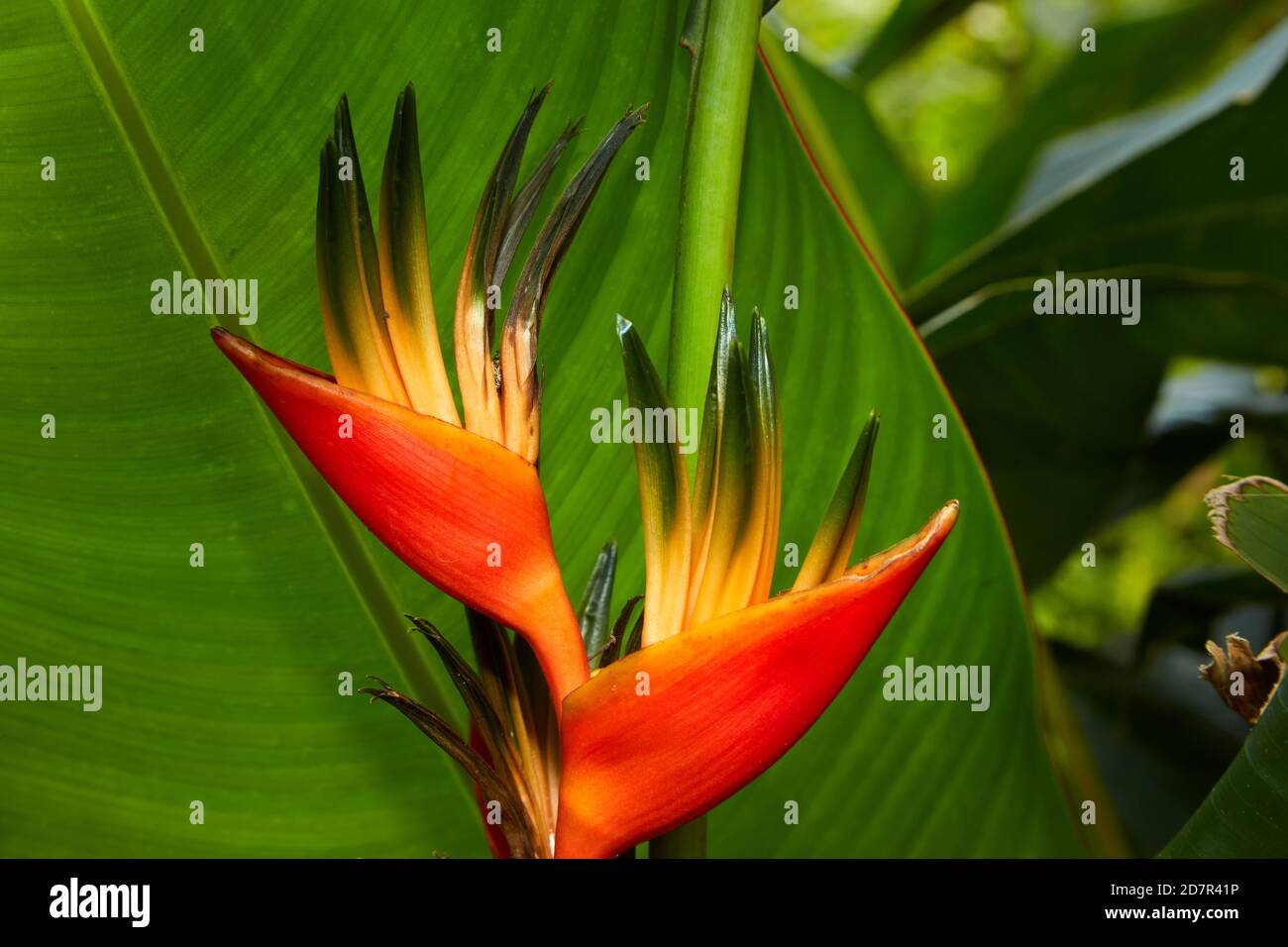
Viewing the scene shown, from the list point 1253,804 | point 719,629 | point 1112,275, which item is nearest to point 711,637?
point 719,629

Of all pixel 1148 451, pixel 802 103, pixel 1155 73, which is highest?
pixel 1155 73

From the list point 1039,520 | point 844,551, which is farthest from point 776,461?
point 1039,520

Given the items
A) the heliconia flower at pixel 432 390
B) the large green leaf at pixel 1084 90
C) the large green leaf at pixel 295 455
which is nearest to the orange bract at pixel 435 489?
the heliconia flower at pixel 432 390

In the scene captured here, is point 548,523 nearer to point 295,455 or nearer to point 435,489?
point 435,489

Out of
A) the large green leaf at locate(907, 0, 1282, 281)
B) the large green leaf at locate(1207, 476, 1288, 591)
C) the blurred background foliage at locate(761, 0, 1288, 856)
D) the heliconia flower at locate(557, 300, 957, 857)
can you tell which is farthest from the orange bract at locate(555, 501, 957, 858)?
the large green leaf at locate(907, 0, 1282, 281)

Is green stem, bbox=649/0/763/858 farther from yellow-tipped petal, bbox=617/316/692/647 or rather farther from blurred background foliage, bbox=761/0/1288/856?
blurred background foliage, bbox=761/0/1288/856
